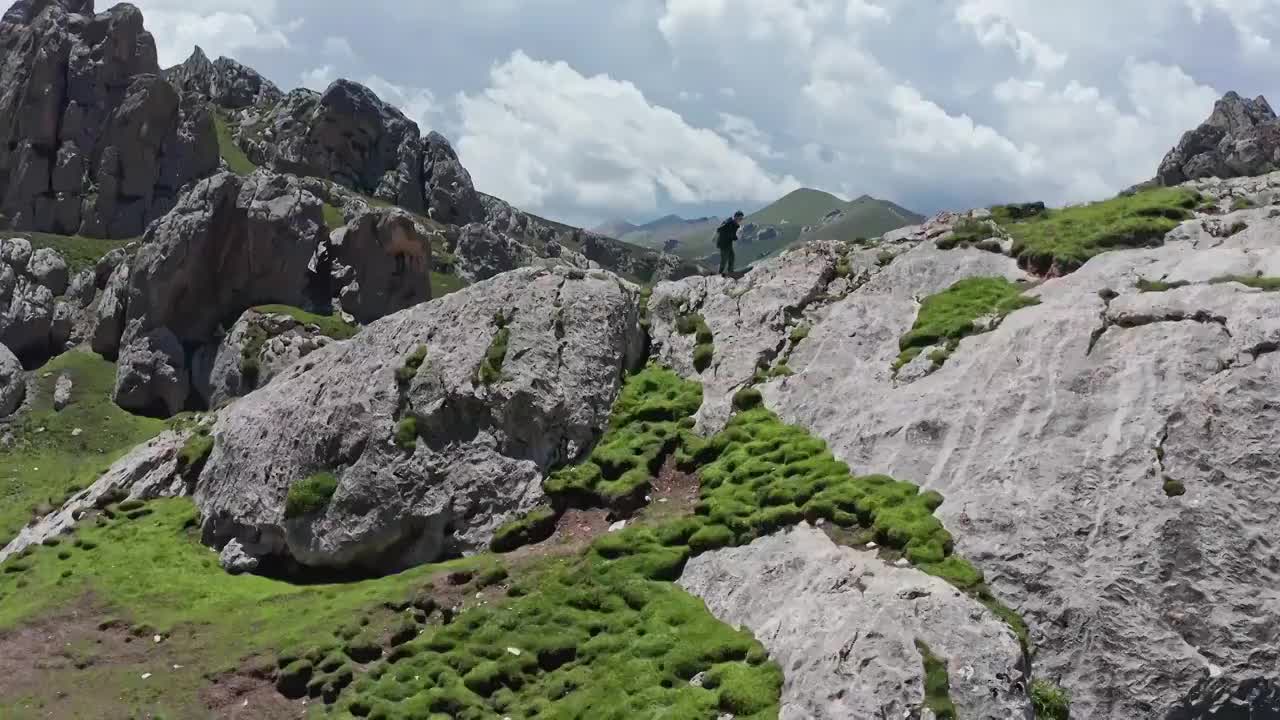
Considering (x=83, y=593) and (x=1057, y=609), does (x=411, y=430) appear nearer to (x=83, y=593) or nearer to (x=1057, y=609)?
(x=83, y=593)

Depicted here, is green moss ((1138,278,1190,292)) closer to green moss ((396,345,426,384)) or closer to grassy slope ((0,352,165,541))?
green moss ((396,345,426,384))

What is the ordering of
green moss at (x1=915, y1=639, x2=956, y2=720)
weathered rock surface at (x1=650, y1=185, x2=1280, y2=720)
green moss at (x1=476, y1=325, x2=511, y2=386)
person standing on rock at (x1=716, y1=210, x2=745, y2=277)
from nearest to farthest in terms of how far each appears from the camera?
green moss at (x1=915, y1=639, x2=956, y2=720), weathered rock surface at (x1=650, y1=185, x2=1280, y2=720), green moss at (x1=476, y1=325, x2=511, y2=386), person standing on rock at (x1=716, y1=210, x2=745, y2=277)

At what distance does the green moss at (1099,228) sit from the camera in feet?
140

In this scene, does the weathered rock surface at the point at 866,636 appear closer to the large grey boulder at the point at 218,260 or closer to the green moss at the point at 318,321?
the green moss at the point at 318,321

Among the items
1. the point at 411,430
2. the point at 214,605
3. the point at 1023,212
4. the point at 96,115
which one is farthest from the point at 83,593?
the point at 96,115

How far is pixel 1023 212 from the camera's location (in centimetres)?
5191

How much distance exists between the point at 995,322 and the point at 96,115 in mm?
191815

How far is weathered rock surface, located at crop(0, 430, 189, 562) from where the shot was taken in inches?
1912

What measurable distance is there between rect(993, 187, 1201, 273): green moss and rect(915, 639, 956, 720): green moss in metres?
25.8

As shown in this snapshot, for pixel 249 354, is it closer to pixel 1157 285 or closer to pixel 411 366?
pixel 411 366

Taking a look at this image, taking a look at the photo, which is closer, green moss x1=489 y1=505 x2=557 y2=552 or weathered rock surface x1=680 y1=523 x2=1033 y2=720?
A: weathered rock surface x1=680 y1=523 x2=1033 y2=720

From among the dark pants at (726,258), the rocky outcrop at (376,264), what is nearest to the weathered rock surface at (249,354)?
the rocky outcrop at (376,264)

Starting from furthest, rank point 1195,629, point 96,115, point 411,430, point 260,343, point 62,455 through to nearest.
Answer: point 96,115 → point 260,343 → point 62,455 → point 411,430 → point 1195,629

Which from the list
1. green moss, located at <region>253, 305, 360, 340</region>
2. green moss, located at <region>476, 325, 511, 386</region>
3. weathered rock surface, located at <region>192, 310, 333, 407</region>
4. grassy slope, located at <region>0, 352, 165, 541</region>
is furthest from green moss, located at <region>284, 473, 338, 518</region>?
green moss, located at <region>253, 305, 360, 340</region>
